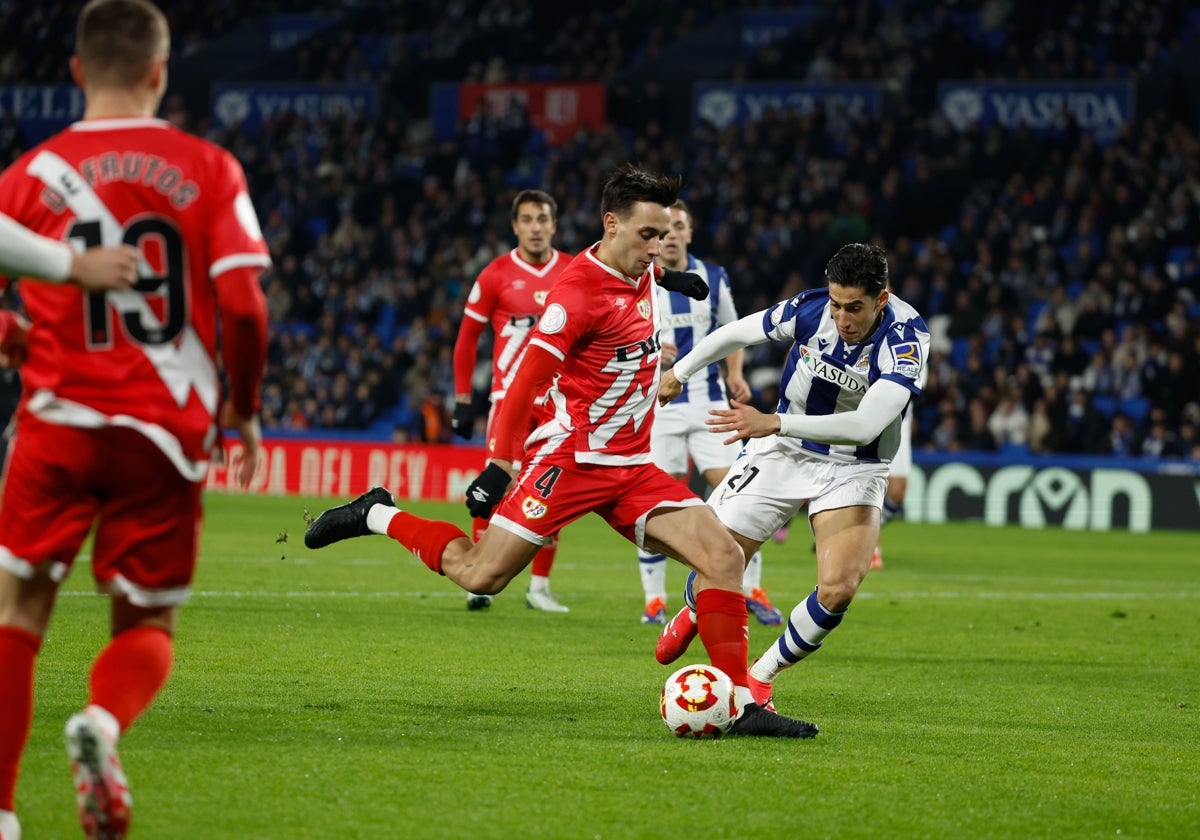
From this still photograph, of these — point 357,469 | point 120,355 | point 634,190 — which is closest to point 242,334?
point 120,355

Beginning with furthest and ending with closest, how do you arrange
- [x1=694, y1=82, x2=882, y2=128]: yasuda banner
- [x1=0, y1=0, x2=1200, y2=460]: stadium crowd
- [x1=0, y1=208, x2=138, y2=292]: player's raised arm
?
[x1=694, y1=82, x2=882, y2=128]: yasuda banner, [x1=0, y1=0, x2=1200, y2=460]: stadium crowd, [x1=0, y1=208, x2=138, y2=292]: player's raised arm

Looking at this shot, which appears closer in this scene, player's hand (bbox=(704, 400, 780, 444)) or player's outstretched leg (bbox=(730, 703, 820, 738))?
player's outstretched leg (bbox=(730, 703, 820, 738))

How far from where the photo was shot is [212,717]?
6418 millimetres

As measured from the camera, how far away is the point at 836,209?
2625 centimetres

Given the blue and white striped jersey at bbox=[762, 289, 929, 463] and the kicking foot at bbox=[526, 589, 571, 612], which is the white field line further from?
the blue and white striped jersey at bbox=[762, 289, 929, 463]

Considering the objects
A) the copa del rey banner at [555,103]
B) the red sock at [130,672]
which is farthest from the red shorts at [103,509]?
the copa del rey banner at [555,103]

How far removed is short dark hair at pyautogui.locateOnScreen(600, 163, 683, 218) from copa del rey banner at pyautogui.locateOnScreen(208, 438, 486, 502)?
612 inches

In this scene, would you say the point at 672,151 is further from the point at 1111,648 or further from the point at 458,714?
the point at 458,714

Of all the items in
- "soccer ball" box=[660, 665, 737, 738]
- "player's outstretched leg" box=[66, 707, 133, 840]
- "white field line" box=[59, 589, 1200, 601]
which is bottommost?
"white field line" box=[59, 589, 1200, 601]

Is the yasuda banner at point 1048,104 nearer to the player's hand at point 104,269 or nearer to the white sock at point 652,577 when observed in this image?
the white sock at point 652,577

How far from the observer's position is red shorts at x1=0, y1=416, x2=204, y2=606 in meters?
4.27

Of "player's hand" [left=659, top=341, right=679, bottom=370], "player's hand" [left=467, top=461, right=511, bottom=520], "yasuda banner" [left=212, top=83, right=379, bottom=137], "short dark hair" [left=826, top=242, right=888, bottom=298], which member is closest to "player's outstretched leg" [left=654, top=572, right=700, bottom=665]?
"player's hand" [left=467, top=461, right=511, bottom=520]

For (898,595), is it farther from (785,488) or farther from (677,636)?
(677,636)

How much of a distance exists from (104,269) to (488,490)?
104 inches
